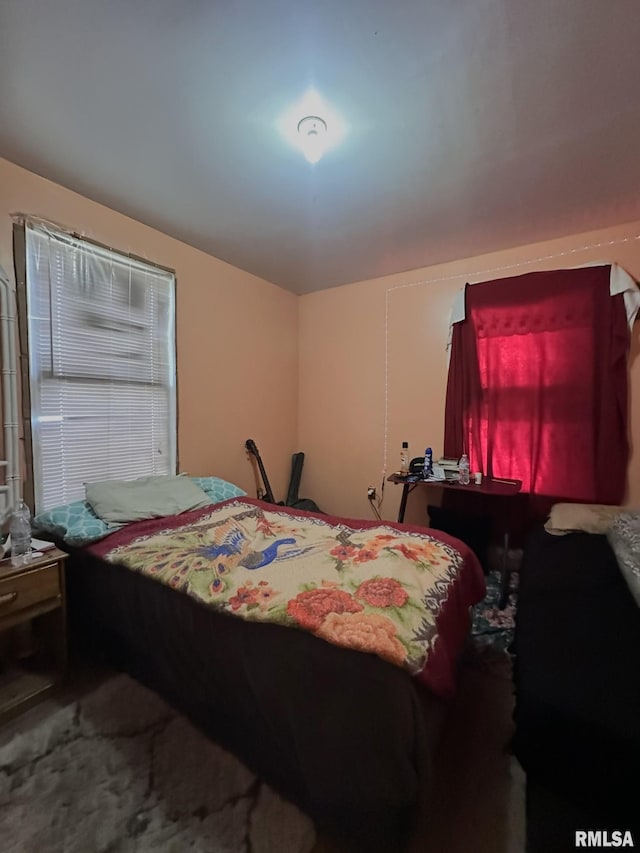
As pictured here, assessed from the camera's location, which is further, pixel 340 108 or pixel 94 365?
pixel 94 365

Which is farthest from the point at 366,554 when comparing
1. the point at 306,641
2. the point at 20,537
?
the point at 20,537

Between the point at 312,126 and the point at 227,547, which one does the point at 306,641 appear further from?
the point at 312,126

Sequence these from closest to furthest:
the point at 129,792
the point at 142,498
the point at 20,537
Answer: the point at 129,792 → the point at 20,537 → the point at 142,498

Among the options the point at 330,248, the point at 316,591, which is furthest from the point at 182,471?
the point at 330,248

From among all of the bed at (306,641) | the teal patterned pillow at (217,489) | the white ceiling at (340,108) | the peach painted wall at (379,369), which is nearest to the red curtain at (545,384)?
the peach painted wall at (379,369)

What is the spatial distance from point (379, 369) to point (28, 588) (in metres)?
2.83

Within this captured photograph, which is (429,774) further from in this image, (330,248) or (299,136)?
(330,248)

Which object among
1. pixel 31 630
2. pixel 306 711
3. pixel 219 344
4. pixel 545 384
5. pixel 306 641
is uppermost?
pixel 219 344

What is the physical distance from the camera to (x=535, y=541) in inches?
84.7

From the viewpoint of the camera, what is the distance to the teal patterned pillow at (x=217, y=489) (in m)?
2.54

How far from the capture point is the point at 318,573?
4.55 feet

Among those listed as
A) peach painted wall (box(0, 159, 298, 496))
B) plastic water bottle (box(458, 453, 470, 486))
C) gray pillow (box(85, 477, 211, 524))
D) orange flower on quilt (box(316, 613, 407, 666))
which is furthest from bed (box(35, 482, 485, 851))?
peach painted wall (box(0, 159, 298, 496))

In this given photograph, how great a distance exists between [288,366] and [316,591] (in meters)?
2.79

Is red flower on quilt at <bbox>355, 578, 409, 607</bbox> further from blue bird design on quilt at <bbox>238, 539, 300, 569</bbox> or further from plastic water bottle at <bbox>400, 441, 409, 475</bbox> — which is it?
plastic water bottle at <bbox>400, 441, 409, 475</bbox>
